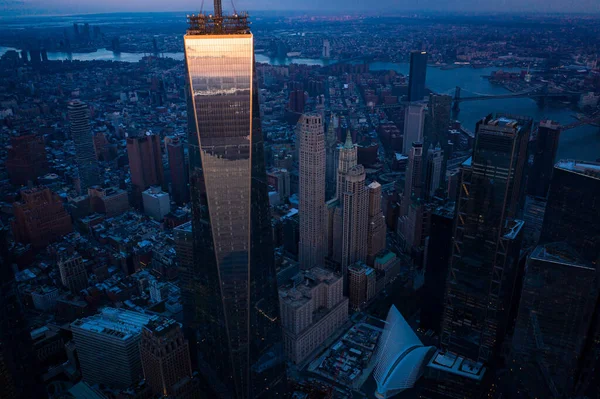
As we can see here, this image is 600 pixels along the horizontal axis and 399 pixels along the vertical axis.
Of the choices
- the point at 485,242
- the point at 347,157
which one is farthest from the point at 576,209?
the point at 347,157

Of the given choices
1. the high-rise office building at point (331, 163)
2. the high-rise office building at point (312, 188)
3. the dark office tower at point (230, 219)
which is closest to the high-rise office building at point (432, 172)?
the high-rise office building at point (331, 163)

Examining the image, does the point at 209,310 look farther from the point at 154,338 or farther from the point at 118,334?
the point at 118,334

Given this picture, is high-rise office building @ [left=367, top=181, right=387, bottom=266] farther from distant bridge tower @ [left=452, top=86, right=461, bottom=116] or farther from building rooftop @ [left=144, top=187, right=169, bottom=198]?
distant bridge tower @ [left=452, top=86, right=461, bottom=116]

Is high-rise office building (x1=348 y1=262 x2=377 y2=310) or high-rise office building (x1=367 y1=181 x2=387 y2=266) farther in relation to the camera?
high-rise office building (x1=367 y1=181 x2=387 y2=266)

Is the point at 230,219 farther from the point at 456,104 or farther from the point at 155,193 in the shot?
the point at 456,104

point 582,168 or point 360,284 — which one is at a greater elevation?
point 582,168

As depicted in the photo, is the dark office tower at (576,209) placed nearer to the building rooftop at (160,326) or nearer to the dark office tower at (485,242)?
the dark office tower at (485,242)

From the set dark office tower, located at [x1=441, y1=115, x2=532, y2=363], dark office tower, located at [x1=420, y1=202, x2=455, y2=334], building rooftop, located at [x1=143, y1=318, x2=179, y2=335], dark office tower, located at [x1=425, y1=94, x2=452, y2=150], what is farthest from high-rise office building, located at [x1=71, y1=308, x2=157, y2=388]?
dark office tower, located at [x1=425, y1=94, x2=452, y2=150]
